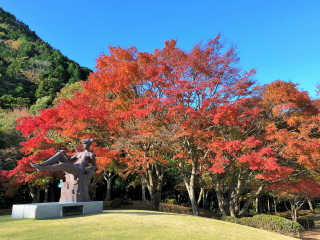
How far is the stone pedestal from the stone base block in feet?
2.32

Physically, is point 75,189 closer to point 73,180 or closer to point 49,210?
point 73,180

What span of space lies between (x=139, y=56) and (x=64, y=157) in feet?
25.4

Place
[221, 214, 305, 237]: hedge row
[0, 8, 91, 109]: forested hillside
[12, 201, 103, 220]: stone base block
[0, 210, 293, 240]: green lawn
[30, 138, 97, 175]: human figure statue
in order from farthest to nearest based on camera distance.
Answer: [0, 8, 91, 109]: forested hillside < [221, 214, 305, 237]: hedge row < [30, 138, 97, 175]: human figure statue < [12, 201, 103, 220]: stone base block < [0, 210, 293, 240]: green lawn

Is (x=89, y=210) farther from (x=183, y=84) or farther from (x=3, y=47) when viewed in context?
(x=3, y=47)

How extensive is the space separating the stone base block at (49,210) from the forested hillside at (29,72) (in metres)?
30.0

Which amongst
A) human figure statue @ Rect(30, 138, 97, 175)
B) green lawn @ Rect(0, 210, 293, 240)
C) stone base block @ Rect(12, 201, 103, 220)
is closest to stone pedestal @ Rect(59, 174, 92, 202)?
human figure statue @ Rect(30, 138, 97, 175)

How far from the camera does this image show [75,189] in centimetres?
979

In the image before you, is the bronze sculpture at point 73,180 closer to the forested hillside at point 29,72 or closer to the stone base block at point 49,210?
the stone base block at point 49,210

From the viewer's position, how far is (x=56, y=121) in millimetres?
13820

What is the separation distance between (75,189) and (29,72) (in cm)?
4430

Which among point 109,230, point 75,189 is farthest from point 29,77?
point 109,230

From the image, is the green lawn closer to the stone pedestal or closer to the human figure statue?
the stone pedestal

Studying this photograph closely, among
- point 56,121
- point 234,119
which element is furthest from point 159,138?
point 56,121

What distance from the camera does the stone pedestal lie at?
31.9 ft
